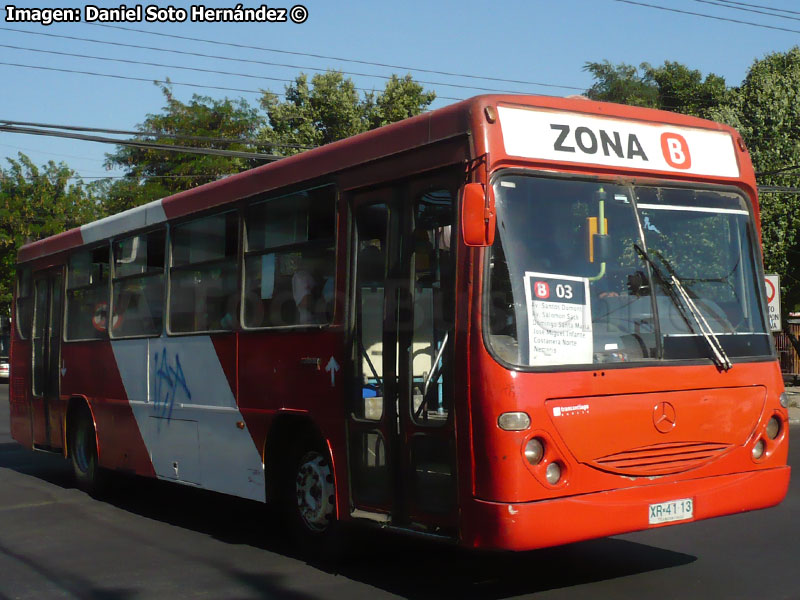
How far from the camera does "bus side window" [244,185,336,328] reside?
788 centimetres

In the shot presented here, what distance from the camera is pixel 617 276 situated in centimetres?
655

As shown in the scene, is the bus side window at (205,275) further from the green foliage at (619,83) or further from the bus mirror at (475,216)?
the green foliage at (619,83)

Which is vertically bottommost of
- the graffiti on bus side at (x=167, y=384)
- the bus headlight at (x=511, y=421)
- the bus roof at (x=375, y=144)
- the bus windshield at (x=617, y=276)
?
the bus headlight at (x=511, y=421)

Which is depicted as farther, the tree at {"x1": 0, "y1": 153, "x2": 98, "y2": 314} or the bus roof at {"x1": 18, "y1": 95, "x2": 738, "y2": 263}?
the tree at {"x1": 0, "y1": 153, "x2": 98, "y2": 314}

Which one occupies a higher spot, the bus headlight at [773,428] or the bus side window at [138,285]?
the bus side window at [138,285]

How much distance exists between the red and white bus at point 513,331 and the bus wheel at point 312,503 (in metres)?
0.02

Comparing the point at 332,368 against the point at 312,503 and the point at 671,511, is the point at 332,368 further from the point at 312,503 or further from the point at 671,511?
the point at 671,511

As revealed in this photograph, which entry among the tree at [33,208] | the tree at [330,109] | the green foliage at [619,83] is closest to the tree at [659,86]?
the green foliage at [619,83]

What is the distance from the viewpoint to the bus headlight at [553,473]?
6.10m

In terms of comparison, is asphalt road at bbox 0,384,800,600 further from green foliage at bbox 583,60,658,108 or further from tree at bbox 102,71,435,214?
green foliage at bbox 583,60,658,108

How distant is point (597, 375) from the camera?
6.33 m

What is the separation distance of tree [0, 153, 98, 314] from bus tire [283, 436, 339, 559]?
143 feet

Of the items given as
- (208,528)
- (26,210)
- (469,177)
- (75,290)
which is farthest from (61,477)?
(26,210)

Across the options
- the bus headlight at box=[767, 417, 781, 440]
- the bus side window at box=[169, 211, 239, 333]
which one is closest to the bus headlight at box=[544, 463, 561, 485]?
the bus headlight at box=[767, 417, 781, 440]
